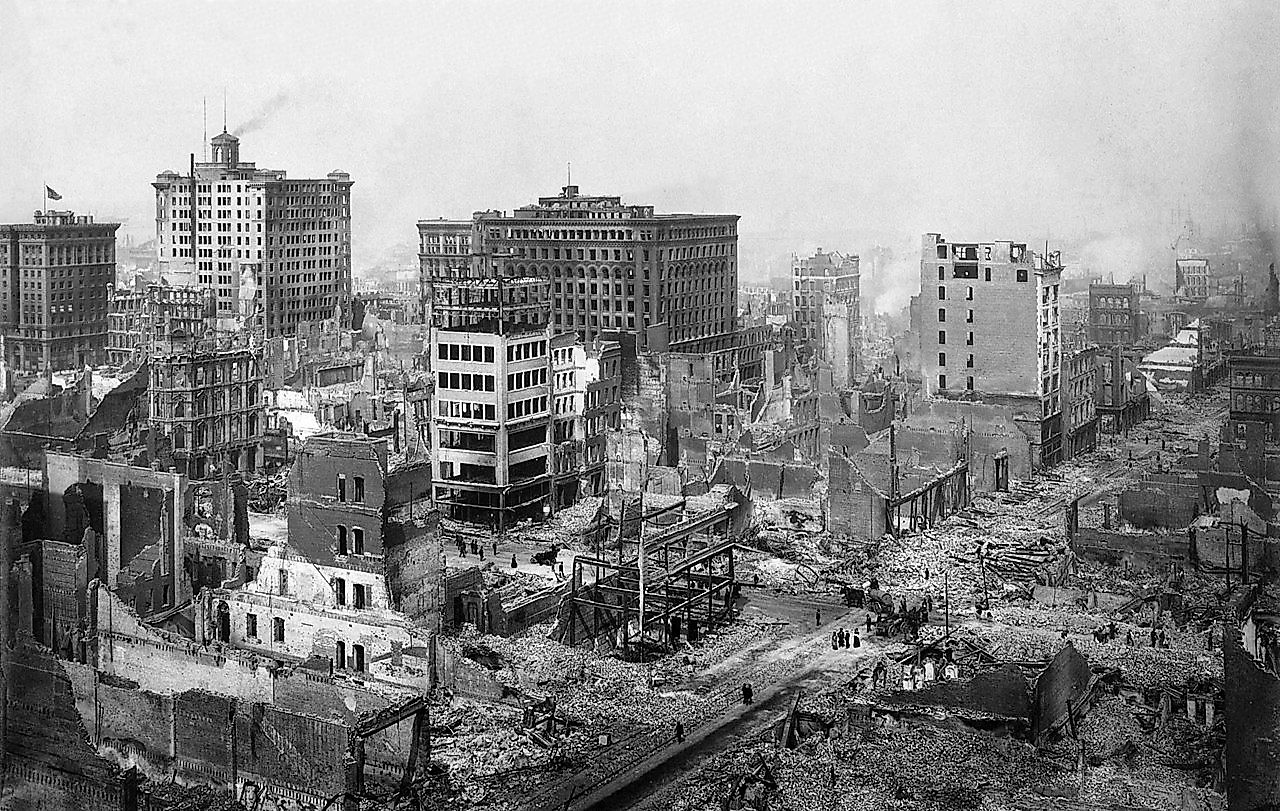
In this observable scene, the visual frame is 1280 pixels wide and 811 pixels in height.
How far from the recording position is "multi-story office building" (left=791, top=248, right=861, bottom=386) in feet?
280

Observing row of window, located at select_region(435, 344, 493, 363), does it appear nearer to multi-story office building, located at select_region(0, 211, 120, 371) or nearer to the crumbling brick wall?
the crumbling brick wall

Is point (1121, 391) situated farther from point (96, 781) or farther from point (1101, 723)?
point (96, 781)

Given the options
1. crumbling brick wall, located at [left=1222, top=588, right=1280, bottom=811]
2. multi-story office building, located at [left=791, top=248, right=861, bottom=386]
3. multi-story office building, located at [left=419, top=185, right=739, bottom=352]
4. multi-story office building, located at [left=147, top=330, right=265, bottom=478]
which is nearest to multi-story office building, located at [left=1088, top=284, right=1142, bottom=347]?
multi-story office building, located at [left=791, top=248, right=861, bottom=386]

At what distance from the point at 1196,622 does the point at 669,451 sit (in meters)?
24.5

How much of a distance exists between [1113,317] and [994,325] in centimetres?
1993

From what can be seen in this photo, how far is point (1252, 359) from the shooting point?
5394cm

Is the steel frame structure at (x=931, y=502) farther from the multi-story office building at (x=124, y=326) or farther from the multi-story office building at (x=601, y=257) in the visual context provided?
Result: the multi-story office building at (x=124, y=326)

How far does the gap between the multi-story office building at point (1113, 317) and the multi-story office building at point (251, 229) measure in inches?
1534

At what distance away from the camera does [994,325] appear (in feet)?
195

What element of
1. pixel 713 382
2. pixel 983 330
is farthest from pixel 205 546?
pixel 983 330

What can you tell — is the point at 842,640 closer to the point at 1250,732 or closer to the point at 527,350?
the point at 1250,732

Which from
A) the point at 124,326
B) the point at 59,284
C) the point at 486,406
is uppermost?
the point at 59,284

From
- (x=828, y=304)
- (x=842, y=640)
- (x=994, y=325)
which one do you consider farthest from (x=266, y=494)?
(x=828, y=304)

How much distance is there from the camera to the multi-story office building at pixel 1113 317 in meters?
73.8
